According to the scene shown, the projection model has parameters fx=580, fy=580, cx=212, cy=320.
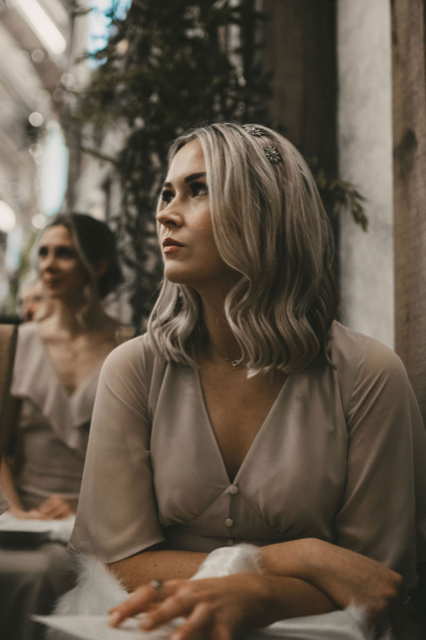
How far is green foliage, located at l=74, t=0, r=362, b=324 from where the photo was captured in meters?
2.29

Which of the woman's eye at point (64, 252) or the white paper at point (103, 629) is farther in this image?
the woman's eye at point (64, 252)

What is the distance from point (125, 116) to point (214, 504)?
2046 millimetres

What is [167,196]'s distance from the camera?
1304 millimetres

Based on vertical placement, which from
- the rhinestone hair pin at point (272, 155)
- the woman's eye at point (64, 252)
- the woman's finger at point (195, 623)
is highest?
the rhinestone hair pin at point (272, 155)

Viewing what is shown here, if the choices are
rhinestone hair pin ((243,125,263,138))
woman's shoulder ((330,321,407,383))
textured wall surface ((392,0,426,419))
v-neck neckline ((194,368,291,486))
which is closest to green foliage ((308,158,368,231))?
textured wall surface ((392,0,426,419))

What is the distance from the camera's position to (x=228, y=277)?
1.26 meters

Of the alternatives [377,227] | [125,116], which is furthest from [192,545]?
[125,116]

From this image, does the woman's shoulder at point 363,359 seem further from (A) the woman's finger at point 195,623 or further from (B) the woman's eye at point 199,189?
(A) the woman's finger at point 195,623

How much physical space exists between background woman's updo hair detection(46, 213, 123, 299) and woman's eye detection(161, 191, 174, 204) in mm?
1117

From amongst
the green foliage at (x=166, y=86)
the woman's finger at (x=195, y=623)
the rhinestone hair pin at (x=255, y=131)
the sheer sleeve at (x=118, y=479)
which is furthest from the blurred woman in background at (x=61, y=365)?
the rhinestone hair pin at (x=255, y=131)

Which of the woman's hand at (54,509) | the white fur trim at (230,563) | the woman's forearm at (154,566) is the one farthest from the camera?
the woman's hand at (54,509)

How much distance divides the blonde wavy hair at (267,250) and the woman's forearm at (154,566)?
1.25 feet

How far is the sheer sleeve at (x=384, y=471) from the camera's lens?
1.11 meters

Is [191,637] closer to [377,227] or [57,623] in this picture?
[57,623]
